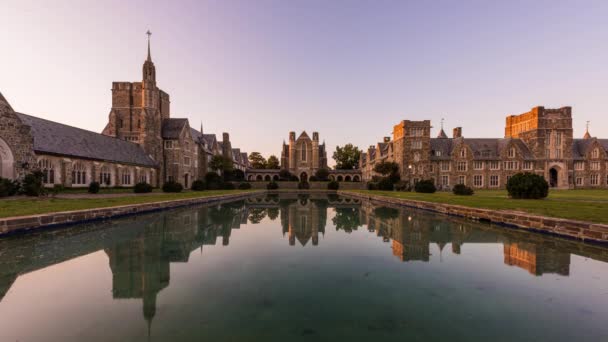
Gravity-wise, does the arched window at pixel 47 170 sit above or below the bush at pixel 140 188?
above

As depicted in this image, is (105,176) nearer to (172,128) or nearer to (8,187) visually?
(8,187)

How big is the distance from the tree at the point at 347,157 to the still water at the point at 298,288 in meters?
79.1

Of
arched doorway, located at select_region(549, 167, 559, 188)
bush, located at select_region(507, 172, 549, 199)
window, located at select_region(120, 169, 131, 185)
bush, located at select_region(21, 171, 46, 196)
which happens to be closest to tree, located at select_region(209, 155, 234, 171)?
window, located at select_region(120, 169, 131, 185)

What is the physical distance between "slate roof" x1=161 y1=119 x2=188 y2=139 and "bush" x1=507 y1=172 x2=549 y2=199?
45.5 m

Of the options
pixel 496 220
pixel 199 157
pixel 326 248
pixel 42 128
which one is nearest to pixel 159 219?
pixel 326 248

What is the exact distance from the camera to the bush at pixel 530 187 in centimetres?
2081

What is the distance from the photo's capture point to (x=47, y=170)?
23.7m

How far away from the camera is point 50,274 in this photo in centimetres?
598

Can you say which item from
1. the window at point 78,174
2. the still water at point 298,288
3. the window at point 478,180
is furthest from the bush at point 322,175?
the still water at point 298,288

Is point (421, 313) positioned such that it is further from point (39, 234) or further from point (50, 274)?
point (39, 234)

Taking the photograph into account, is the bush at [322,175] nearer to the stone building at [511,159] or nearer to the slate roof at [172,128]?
the stone building at [511,159]

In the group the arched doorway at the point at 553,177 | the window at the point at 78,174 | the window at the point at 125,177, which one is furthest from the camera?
the arched doorway at the point at 553,177

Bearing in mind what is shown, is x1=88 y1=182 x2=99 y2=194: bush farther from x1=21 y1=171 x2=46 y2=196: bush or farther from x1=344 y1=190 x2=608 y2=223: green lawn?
x1=344 y1=190 x2=608 y2=223: green lawn

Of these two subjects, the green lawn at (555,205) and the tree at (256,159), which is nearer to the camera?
the green lawn at (555,205)
